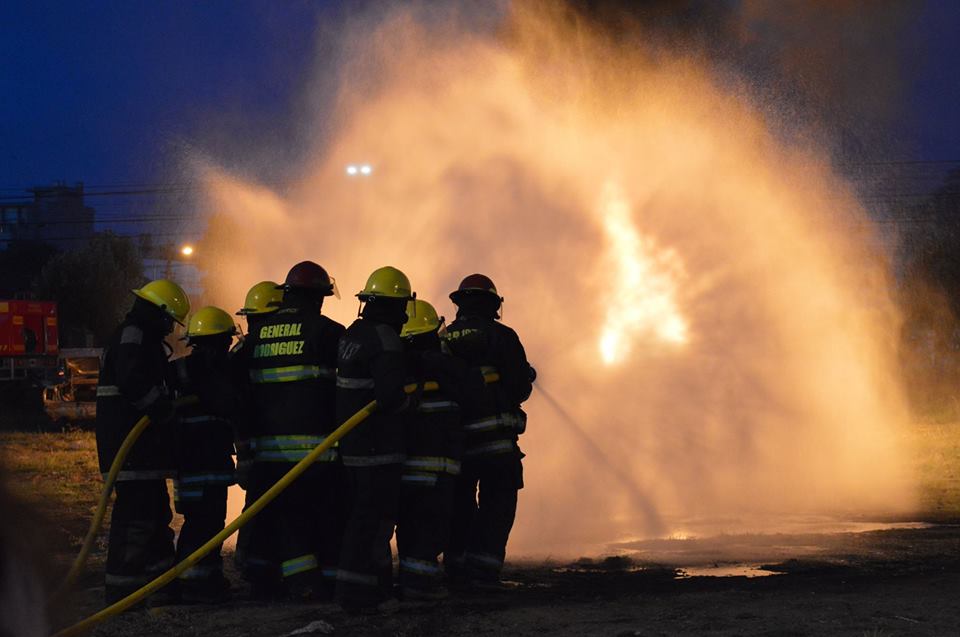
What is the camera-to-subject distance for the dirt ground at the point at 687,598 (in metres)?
6.54

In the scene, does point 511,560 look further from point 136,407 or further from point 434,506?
point 136,407

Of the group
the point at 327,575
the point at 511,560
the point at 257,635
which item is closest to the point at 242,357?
the point at 327,575

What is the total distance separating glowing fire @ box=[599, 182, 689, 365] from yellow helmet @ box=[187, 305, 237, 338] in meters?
6.66

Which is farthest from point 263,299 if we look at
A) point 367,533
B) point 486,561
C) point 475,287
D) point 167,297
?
point 486,561

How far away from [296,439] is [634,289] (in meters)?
7.61

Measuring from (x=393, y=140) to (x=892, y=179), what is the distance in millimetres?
27233

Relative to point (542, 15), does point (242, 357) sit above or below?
below

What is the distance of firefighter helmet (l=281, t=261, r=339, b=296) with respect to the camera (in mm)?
7848

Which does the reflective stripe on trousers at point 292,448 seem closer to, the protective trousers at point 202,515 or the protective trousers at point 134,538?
the protective trousers at point 202,515

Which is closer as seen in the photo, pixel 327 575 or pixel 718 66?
pixel 327 575

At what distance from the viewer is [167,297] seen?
7.75 metres

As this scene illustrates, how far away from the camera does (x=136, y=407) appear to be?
752 cm

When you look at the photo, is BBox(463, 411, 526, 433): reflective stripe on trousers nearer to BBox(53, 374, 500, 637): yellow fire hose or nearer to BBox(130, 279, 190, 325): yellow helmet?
BBox(53, 374, 500, 637): yellow fire hose

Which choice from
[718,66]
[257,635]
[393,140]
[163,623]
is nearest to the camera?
[257,635]
